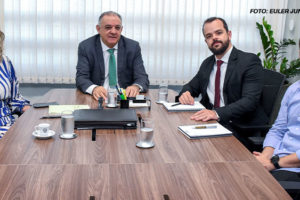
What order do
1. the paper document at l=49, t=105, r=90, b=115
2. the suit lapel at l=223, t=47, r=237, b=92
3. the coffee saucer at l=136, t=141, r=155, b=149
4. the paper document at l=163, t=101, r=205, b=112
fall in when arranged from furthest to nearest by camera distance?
the suit lapel at l=223, t=47, r=237, b=92 → the paper document at l=163, t=101, r=205, b=112 → the paper document at l=49, t=105, r=90, b=115 → the coffee saucer at l=136, t=141, r=155, b=149

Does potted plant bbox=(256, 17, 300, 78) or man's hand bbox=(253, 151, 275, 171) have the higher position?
potted plant bbox=(256, 17, 300, 78)

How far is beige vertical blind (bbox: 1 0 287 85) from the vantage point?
4215mm

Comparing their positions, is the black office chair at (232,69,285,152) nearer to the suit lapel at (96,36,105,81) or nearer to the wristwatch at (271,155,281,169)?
the wristwatch at (271,155,281,169)

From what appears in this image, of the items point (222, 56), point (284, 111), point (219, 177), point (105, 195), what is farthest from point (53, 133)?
point (222, 56)

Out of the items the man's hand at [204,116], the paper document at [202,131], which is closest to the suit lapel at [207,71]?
the man's hand at [204,116]

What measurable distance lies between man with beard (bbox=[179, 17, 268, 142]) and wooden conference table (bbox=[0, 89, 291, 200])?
74cm

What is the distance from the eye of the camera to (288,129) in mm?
2059

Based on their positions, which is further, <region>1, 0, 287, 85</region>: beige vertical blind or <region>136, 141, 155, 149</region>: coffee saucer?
<region>1, 0, 287, 85</region>: beige vertical blind

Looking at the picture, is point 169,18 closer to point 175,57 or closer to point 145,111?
point 175,57

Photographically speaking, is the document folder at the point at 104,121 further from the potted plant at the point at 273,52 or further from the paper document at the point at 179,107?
the potted plant at the point at 273,52

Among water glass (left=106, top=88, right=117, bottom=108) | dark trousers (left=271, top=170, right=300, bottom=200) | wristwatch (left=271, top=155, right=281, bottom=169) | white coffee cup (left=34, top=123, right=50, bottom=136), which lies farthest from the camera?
water glass (left=106, top=88, right=117, bottom=108)

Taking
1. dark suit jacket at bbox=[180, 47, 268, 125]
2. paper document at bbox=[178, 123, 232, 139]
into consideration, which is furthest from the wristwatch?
dark suit jacket at bbox=[180, 47, 268, 125]

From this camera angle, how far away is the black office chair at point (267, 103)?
235cm

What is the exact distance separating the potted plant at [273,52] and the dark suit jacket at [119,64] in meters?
1.65
